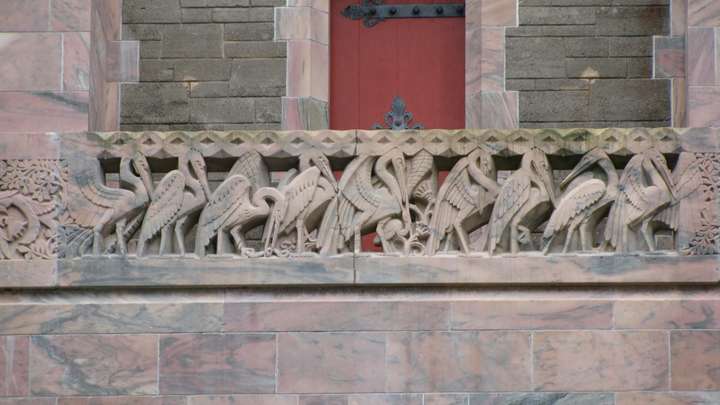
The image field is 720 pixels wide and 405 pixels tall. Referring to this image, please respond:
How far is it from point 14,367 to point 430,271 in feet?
9.87

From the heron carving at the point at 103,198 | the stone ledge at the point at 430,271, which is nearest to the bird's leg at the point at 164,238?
the stone ledge at the point at 430,271

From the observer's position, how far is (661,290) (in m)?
11.9

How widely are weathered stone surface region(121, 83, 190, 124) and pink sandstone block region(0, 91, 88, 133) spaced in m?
1.87

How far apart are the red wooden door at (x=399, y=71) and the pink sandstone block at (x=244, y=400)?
357 centimetres

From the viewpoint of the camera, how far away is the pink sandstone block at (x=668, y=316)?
11719mm

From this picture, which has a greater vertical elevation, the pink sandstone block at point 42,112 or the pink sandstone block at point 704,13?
the pink sandstone block at point 704,13

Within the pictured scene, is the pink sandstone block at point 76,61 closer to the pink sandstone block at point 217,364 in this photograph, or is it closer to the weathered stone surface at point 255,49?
the weathered stone surface at point 255,49

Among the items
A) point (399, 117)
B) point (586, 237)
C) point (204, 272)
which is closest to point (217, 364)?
point (204, 272)

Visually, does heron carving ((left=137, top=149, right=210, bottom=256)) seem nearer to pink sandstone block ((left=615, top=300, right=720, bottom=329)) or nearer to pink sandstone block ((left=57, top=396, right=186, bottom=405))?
pink sandstone block ((left=57, top=396, right=186, bottom=405))

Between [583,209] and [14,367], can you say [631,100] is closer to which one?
[583,209]

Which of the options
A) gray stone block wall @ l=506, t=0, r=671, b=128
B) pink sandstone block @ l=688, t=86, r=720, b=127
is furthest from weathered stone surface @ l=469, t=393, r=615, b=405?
gray stone block wall @ l=506, t=0, r=671, b=128

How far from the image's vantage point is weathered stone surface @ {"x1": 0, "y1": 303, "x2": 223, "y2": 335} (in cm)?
1185

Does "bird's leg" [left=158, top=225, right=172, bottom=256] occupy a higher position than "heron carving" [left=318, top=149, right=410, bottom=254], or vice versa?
"heron carving" [left=318, top=149, right=410, bottom=254]

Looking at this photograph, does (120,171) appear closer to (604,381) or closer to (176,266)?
(176,266)
